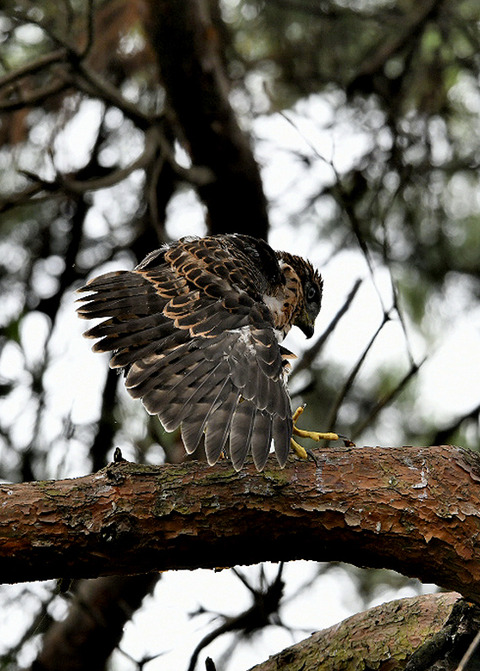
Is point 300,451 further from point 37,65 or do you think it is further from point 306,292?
point 37,65

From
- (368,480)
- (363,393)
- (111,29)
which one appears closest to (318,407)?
(363,393)

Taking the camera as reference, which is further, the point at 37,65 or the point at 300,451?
the point at 37,65

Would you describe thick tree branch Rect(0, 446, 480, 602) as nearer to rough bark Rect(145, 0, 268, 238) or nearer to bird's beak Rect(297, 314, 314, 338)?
bird's beak Rect(297, 314, 314, 338)

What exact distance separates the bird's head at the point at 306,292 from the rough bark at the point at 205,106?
62 centimetres

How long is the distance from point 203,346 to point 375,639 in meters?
1.16

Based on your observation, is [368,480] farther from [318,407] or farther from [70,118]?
[70,118]

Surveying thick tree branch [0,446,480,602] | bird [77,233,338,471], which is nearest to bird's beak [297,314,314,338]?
bird [77,233,338,471]

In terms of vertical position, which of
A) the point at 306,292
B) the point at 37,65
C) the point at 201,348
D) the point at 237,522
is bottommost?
the point at 237,522

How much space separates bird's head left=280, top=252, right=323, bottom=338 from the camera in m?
4.80

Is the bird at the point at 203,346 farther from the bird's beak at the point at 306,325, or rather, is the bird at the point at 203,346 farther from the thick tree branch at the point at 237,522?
the bird's beak at the point at 306,325

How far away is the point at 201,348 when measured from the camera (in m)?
3.13

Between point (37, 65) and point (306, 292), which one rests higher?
point (37, 65)

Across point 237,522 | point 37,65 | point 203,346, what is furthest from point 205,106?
point 237,522

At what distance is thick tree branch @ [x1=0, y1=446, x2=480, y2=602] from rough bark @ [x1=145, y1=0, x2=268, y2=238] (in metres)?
2.95
